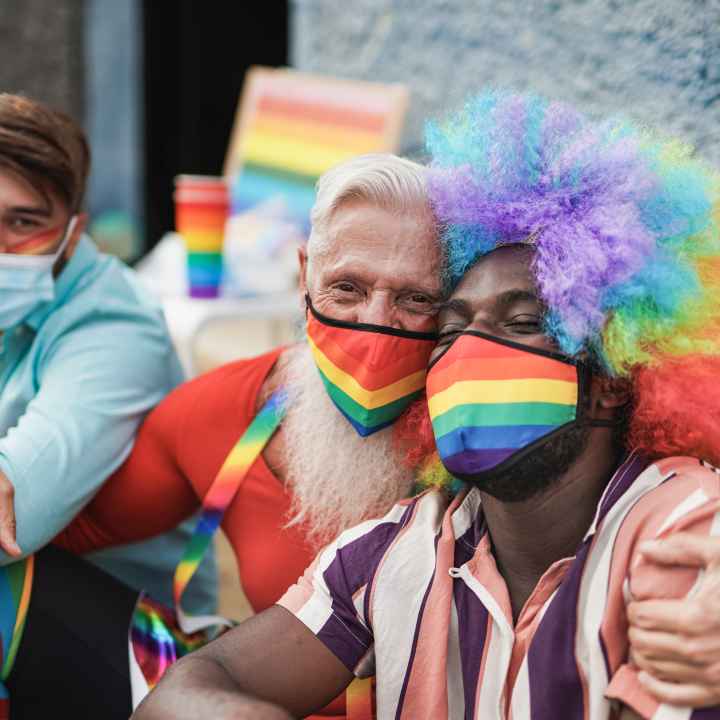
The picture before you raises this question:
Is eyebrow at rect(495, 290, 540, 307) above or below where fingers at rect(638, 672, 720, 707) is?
above

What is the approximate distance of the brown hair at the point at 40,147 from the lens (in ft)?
8.32

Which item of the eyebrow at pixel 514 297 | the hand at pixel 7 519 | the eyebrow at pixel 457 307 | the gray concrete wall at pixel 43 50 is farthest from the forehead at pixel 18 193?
the gray concrete wall at pixel 43 50

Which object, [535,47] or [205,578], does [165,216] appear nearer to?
[535,47]

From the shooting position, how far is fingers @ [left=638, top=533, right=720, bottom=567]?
4.84 ft

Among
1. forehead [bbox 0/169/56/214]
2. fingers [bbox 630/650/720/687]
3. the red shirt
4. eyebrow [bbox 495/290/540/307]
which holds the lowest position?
the red shirt

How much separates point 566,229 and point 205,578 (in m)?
1.62

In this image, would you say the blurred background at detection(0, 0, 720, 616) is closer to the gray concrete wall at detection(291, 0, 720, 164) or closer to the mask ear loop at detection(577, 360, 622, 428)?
the gray concrete wall at detection(291, 0, 720, 164)

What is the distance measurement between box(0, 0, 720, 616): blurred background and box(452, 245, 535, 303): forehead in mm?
564

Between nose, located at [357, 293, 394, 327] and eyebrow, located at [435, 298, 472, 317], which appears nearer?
eyebrow, located at [435, 298, 472, 317]

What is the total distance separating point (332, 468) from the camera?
87.3 inches

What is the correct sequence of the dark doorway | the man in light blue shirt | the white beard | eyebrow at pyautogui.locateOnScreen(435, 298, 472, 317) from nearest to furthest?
eyebrow at pyautogui.locateOnScreen(435, 298, 472, 317) → the white beard → the man in light blue shirt → the dark doorway

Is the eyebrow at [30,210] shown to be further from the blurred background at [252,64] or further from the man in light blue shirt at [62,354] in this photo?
the blurred background at [252,64]

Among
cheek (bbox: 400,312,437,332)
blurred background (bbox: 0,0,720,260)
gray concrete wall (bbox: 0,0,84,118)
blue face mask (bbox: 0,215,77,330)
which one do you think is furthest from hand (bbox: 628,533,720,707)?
gray concrete wall (bbox: 0,0,84,118)

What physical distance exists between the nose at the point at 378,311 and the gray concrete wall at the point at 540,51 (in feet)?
4.11
